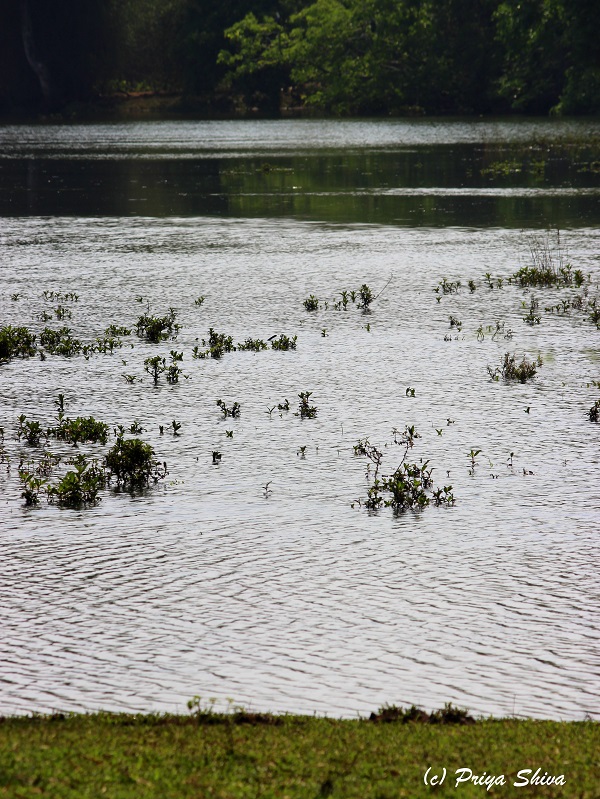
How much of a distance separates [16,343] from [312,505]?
25.1 ft

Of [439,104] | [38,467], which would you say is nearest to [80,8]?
[439,104]

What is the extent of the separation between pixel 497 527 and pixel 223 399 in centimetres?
508

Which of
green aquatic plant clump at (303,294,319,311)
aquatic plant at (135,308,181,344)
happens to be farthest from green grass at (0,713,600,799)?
green aquatic plant clump at (303,294,319,311)

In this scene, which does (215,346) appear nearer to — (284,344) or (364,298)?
(284,344)

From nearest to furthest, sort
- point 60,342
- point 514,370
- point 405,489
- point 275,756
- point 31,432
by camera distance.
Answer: point 275,756 < point 405,489 < point 31,432 < point 514,370 < point 60,342

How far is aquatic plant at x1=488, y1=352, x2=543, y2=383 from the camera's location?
575 inches

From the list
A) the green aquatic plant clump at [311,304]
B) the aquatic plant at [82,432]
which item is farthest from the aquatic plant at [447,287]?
the aquatic plant at [82,432]

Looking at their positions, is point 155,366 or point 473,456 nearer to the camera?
point 473,456

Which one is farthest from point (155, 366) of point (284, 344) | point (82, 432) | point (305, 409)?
point (82, 432)

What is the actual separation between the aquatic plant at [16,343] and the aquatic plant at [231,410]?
407 cm

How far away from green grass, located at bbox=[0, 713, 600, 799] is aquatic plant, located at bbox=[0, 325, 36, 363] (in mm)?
10752

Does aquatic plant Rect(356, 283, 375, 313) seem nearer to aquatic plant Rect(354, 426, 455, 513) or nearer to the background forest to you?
aquatic plant Rect(354, 426, 455, 513)

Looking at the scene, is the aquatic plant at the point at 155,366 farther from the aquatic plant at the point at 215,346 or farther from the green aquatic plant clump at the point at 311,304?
the green aquatic plant clump at the point at 311,304

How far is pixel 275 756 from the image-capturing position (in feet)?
17.4
